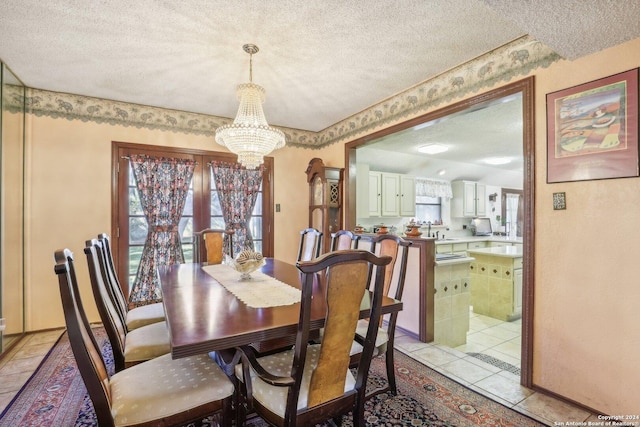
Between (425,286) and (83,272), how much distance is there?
143 inches

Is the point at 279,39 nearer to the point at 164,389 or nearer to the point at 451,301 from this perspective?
the point at 164,389

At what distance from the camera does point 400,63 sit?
8.32ft

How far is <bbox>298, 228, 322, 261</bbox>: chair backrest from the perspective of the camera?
9.59 ft

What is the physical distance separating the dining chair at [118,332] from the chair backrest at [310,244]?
1.38 meters

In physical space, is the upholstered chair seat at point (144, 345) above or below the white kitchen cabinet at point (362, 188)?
below

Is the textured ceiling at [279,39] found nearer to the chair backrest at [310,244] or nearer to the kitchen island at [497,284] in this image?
the chair backrest at [310,244]

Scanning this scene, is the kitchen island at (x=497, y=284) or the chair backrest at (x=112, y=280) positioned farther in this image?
the kitchen island at (x=497, y=284)

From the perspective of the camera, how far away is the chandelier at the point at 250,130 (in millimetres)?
2238

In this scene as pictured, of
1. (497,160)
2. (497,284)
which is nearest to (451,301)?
(497,284)

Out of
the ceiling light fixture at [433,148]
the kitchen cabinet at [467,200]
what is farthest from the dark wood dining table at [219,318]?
the kitchen cabinet at [467,200]

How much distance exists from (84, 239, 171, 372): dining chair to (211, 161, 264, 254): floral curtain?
206 cm

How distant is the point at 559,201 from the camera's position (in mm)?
2000

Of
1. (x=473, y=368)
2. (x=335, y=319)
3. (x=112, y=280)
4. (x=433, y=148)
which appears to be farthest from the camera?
(x=433, y=148)

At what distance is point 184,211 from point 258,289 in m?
2.35
